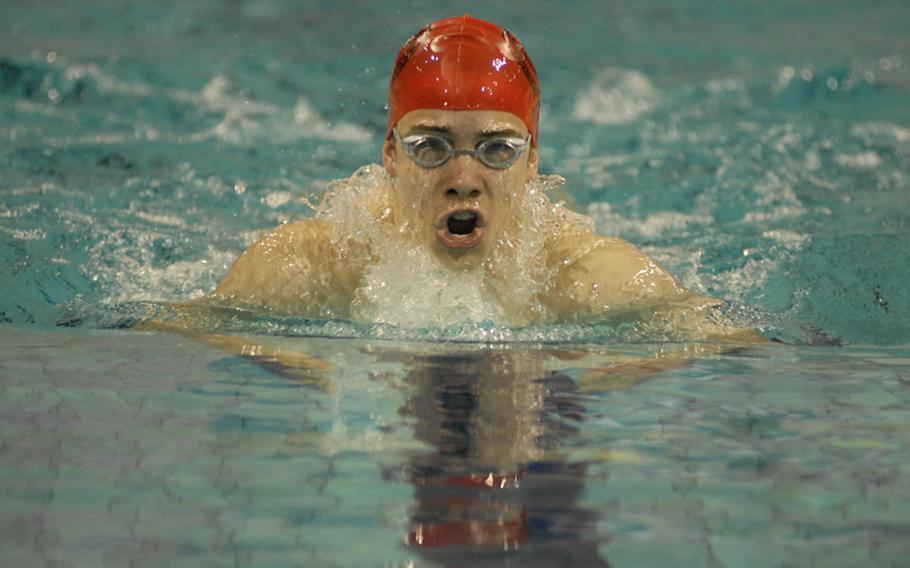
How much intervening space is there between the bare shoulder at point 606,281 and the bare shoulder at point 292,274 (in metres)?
0.57

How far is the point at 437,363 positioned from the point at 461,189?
684 millimetres

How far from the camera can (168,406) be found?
6.71ft

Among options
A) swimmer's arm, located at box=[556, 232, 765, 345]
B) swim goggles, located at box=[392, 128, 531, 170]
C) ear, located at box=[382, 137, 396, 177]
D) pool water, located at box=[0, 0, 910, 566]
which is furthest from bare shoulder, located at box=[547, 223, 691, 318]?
ear, located at box=[382, 137, 396, 177]

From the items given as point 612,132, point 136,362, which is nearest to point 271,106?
point 612,132

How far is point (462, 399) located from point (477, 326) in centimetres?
83

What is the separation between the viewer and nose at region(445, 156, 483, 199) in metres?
3.01

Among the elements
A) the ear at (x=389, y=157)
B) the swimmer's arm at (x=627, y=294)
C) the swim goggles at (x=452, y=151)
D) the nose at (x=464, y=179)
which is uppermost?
the ear at (x=389, y=157)

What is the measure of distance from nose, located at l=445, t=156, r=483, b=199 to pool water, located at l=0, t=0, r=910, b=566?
34 centimetres

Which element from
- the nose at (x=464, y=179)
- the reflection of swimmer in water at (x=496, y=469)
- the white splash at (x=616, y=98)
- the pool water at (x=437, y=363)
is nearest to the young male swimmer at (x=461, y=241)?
the nose at (x=464, y=179)

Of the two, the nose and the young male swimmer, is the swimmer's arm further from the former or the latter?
the nose

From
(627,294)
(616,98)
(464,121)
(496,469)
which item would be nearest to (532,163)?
(464,121)

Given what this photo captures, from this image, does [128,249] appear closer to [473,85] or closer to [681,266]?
[473,85]

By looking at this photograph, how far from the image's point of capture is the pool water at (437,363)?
153 centimetres

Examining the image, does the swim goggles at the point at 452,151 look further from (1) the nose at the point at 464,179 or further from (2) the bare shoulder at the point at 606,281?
(2) the bare shoulder at the point at 606,281
